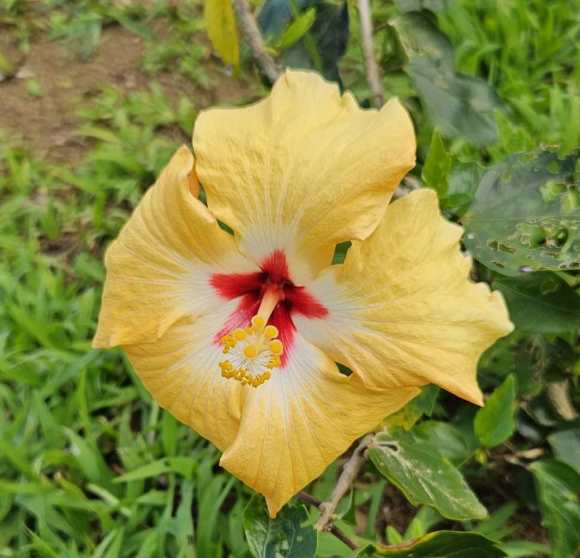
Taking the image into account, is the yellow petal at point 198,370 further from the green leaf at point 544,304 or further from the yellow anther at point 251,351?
the green leaf at point 544,304

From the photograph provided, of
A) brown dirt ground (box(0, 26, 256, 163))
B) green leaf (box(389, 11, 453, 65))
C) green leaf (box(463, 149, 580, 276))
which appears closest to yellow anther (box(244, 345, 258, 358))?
green leaf (box(463, 149, 580, 276))

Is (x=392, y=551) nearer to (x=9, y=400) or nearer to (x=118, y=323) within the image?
(x=118, y=323)

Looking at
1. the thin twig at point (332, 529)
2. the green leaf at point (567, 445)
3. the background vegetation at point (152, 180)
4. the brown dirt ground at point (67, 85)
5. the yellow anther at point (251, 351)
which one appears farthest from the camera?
the brown dirt ground at point (67, 85)

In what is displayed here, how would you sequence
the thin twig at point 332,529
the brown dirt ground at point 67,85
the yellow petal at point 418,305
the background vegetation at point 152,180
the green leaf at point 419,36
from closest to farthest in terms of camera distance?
the yellow petal at point 418,305, the thin twig at point 332,529, the background vegetation at point 152,180, the green leaf at point 419,36, the brown dirt ground at point 67,85

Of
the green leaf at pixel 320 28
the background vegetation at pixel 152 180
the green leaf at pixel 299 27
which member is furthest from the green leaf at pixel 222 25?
the green leaf at pixel 320 28

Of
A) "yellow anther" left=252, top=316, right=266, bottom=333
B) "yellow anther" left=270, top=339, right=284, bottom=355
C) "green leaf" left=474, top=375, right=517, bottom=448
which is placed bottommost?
"green leaf" left=474, top=375, right=517, bottom=448

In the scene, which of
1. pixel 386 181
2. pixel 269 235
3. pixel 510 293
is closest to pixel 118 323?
pixel 269 235

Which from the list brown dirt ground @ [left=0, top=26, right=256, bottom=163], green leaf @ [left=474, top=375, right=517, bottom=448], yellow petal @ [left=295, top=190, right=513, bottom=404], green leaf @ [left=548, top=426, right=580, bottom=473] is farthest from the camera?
brown dirt ground @ [left=0, top=26, right=256, bottom=163]

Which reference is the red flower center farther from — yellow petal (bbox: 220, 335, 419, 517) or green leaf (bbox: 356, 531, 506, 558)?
green leaf (bbox: 356, 531, 506, 558)
